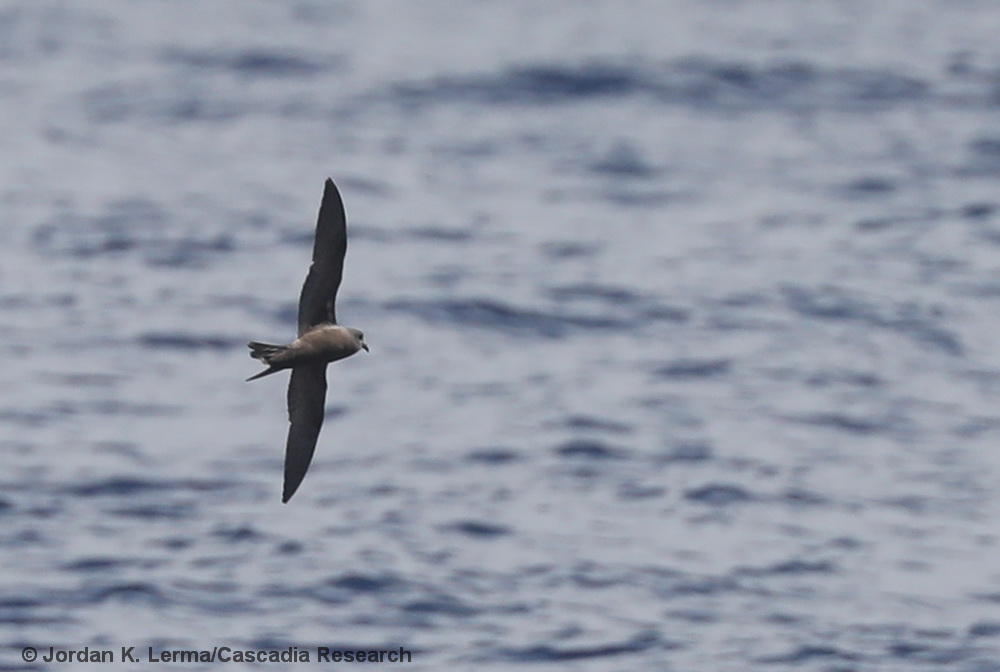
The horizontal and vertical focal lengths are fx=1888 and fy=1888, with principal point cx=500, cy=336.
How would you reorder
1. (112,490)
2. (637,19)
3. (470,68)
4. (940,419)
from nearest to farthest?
1. (112,490)
2. (940,419)
3. (470,68)
4. (637,19)

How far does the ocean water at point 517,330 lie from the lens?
Result: 15.7 meters

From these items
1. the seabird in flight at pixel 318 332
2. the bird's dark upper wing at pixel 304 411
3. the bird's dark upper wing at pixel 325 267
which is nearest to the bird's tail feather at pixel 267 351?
the seabird in flight at pixel 318 332

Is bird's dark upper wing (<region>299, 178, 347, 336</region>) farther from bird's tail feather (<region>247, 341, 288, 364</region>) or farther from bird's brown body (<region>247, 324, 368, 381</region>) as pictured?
bird's tail feather (<region>247, 341, 288, 364</region>)

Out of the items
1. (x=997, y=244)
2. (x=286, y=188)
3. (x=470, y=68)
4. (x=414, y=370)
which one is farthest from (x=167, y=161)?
(x=997, y=244)

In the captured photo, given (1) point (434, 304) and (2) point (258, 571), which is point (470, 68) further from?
(2) point (258, 571)

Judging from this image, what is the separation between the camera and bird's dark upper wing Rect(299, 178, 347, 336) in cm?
877

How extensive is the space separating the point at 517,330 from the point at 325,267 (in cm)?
1338

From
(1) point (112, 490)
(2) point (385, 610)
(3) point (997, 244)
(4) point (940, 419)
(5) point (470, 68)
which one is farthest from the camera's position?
(5) point (470, 68)

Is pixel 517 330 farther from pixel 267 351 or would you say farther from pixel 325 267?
pixel 267 351

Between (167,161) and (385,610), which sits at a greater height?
(167,161)

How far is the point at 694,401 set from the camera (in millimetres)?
20234

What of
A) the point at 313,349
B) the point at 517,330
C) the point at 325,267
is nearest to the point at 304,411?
the point at 313,349

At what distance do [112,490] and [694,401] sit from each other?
6.30 meters

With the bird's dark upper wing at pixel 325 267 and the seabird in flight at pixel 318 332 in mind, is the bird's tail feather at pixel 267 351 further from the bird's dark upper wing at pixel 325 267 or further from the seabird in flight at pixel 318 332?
the bird's dark upper wing at pixel 325 267
